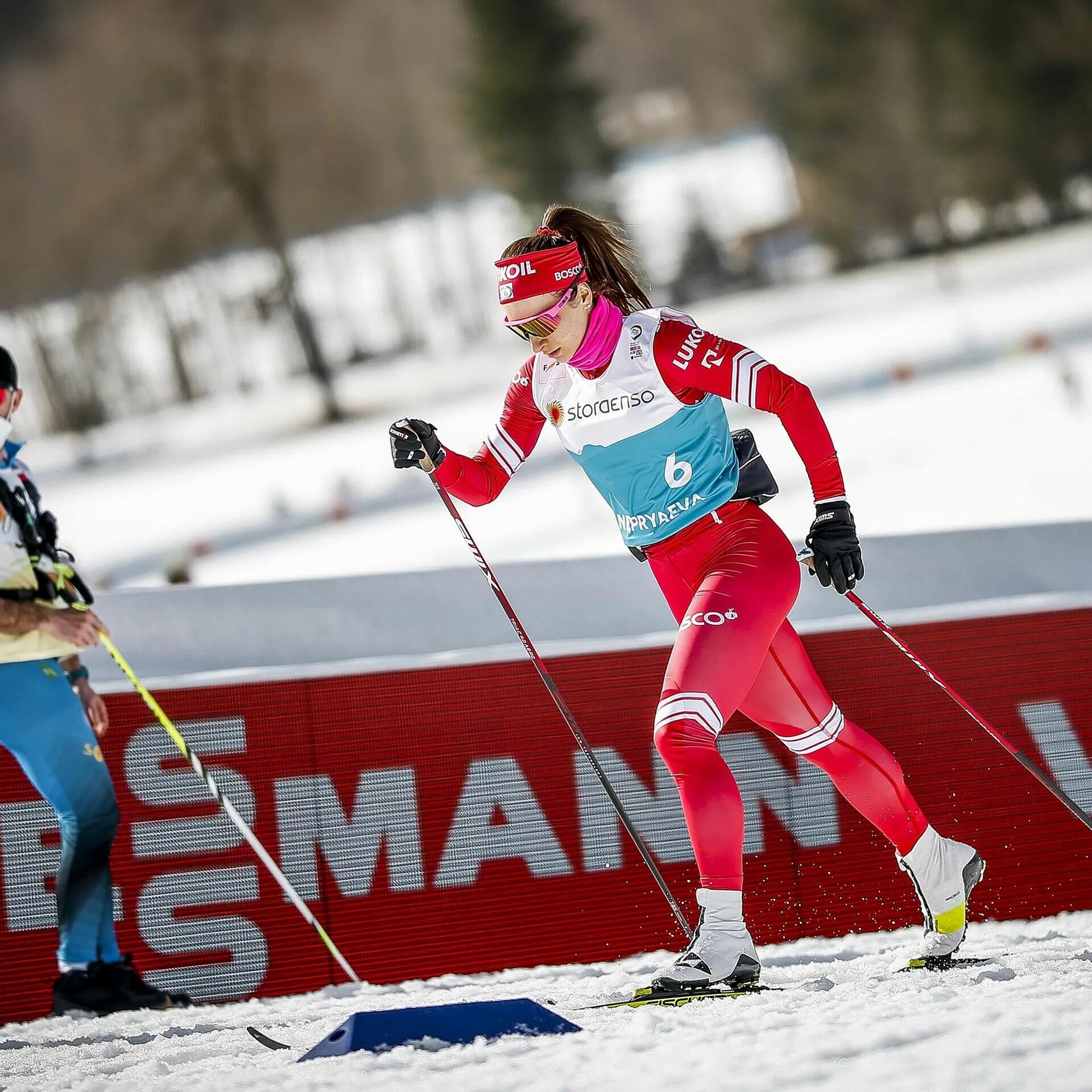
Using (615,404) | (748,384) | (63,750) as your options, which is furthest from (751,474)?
(63,750)

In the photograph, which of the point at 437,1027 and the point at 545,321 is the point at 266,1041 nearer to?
the point at 437,1027

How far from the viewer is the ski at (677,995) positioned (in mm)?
3127

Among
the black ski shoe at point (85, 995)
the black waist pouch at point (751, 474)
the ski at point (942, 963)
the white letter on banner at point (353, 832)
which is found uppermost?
the black waist pouch at point (751, 474)

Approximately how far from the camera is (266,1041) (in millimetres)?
3283

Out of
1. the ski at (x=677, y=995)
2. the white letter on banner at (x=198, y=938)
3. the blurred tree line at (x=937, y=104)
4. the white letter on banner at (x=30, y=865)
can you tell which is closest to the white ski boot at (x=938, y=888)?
the ski at (x=677, y=995)

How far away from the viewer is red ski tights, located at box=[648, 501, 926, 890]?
3.24 meters

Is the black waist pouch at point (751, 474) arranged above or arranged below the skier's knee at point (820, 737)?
above

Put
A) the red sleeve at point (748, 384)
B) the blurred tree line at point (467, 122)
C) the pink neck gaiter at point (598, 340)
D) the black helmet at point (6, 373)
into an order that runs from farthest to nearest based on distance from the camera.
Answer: the blurred tree line at point (467, 122), the black helmet at point (6, 373), the pink neck gaiter at point (598, 340), the red sleeve at point (748, 384)

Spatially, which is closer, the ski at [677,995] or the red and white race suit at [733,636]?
the ski at [677,995]

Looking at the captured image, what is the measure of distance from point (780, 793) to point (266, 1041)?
1688mm

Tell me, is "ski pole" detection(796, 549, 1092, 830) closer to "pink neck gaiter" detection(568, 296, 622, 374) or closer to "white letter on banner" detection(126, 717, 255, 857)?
"pink neck gaiter" detection(568, 296, 622, 374)

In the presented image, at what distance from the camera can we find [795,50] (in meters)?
41.2

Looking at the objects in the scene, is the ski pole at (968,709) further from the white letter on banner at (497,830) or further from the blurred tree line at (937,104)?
the blurred tree line at (937,104)

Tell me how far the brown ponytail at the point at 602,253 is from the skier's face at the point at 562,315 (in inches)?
4.6
